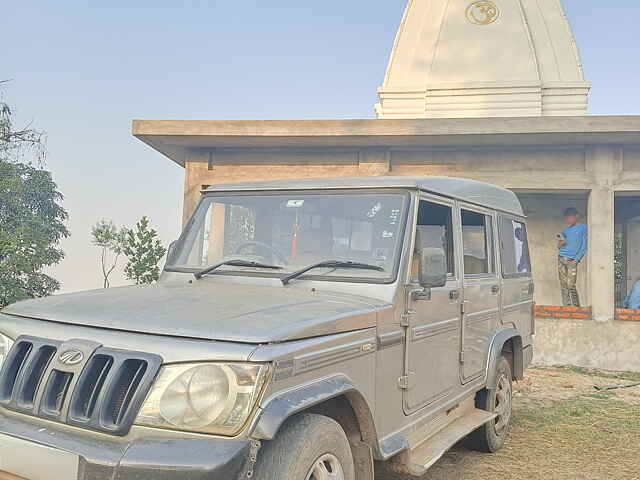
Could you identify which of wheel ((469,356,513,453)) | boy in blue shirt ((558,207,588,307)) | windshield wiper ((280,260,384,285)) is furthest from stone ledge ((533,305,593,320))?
windshield wiper ((280,260,384,285))

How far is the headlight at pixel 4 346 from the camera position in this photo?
2.36m

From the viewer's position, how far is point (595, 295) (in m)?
8.53

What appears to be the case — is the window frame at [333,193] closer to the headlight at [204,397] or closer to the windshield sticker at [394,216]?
the windshield sticker at [394,216]

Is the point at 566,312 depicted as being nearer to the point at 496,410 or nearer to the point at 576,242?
the point at 576,242

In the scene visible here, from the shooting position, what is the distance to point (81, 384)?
2.01 meters

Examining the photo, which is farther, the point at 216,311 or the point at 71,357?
the point at 216,311

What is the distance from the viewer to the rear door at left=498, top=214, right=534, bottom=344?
15.6 feet

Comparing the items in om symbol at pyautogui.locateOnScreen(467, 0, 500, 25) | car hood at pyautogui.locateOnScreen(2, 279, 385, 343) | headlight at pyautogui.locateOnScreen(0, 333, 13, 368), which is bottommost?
headlight at pyautogui.locateOnScreen(0, 333, 13, 368)

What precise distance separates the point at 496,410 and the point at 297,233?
260cm

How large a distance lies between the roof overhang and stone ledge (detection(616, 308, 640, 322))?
2.64m

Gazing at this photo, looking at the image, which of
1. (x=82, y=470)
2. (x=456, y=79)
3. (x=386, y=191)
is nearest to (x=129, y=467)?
(x=82, y=470)

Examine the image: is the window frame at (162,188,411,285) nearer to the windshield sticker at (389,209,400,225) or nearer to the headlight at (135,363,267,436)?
the windshield sticker at (389,209,400,225)

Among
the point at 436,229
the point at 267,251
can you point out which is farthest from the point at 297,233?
the point at 436,229

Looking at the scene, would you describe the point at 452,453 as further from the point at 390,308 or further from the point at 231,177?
the point at 231,177
